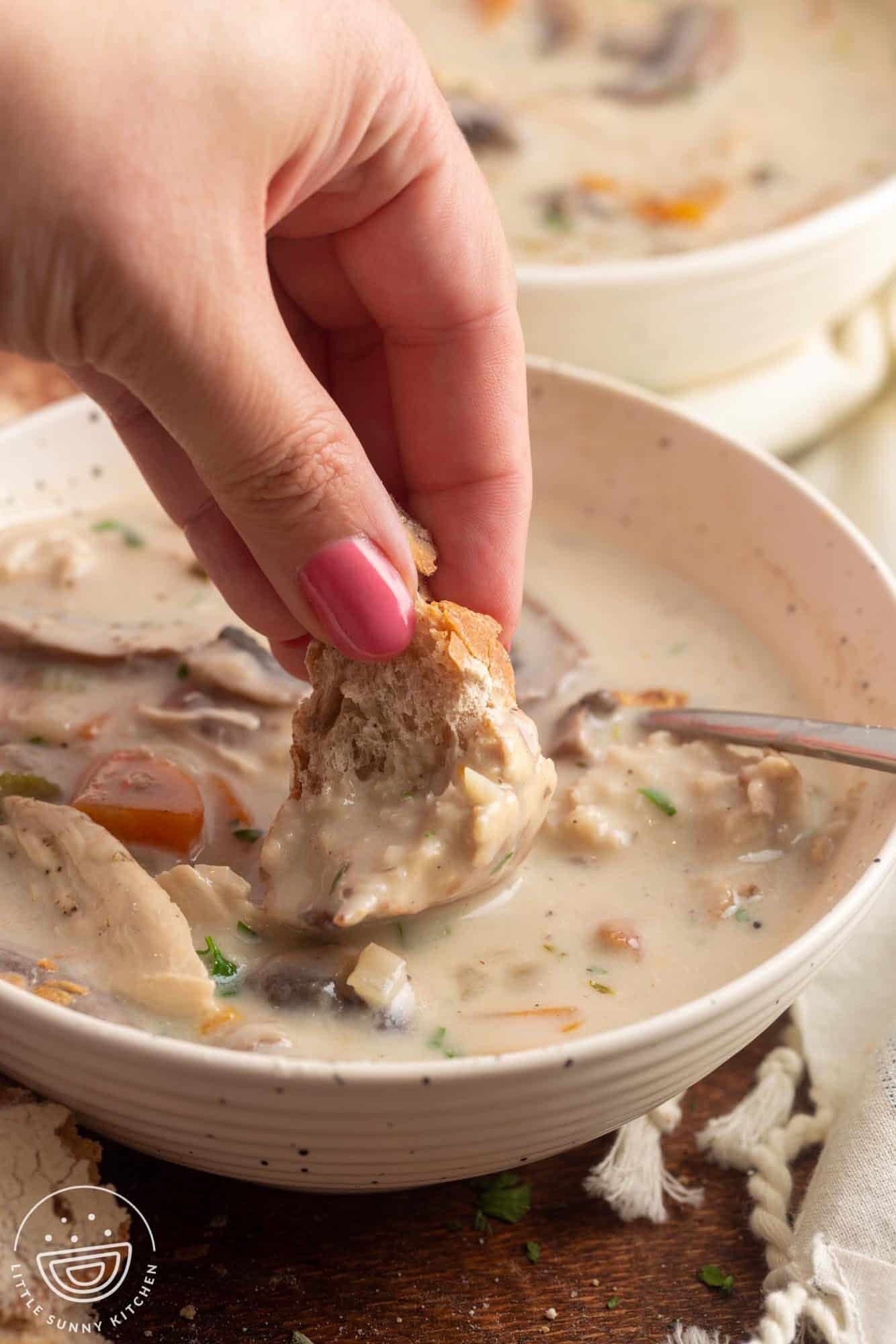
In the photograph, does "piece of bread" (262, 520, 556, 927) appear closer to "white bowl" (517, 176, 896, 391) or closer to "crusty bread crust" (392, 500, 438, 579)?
"crusty bread crust" (392, 500, 438, 579)

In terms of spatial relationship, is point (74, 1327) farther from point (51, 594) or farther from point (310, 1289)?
point (51, 594)

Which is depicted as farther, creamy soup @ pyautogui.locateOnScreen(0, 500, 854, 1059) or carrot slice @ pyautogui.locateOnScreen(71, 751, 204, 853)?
carrot slice @ pyautogui.locateOnScreen(71, 751, 204, 853)

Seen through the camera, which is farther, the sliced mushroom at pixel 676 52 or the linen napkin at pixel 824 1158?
the sliced mushroom at pixel 676 52

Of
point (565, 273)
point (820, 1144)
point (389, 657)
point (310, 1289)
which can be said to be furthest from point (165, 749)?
point (565, 273)

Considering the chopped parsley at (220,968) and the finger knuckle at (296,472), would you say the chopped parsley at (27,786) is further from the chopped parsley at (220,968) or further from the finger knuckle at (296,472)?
the finger knuckle at (296,472)

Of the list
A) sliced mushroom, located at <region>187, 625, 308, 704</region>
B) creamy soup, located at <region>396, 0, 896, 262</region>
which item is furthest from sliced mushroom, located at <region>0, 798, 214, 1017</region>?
creamy soup, located at <region>396, 0, 896, 262</region>

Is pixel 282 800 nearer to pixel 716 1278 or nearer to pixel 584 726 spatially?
pixel 584 726

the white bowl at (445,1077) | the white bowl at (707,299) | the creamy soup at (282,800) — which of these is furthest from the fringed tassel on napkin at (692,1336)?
the white bowl at (707,299)
